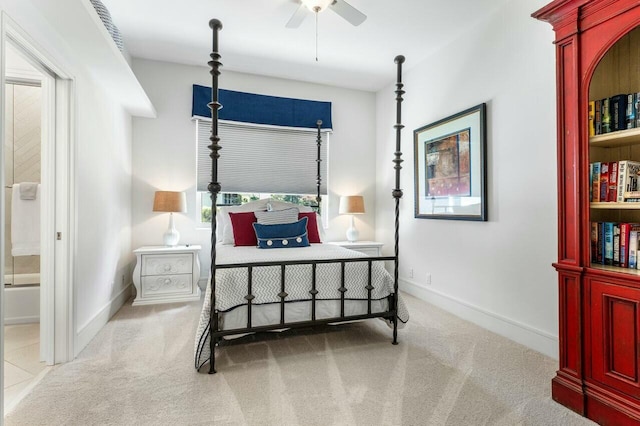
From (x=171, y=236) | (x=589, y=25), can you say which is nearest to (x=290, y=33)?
(x=589, y=25)

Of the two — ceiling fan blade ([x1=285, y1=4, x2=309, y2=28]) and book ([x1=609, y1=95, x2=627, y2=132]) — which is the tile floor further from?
book ([x1=609, y1=95, x2=627, y2=132])

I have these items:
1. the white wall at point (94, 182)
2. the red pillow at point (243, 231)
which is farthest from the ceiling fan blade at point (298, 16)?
the red pillow at point (243, 231)

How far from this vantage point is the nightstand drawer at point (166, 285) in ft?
11.4

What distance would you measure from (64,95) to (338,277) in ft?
7.75

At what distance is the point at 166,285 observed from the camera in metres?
3.54

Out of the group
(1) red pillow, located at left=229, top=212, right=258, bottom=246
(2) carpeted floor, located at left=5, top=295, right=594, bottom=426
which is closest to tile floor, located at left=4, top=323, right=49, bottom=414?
(2) carpeted floor, located at left=5, top=295, right=594, bottom=426

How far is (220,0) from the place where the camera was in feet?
8.89

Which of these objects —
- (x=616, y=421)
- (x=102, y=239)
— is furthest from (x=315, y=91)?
(x=616, y=421)

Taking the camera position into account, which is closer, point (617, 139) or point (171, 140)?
point (617, 139)

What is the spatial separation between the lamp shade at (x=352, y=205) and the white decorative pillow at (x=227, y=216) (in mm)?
1115

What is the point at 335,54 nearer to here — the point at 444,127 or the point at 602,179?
the point at 444,127

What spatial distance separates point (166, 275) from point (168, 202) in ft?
2.67

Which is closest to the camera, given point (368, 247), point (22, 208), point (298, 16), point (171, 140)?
point (298, 16)

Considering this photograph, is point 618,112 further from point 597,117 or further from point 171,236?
point 171,236
